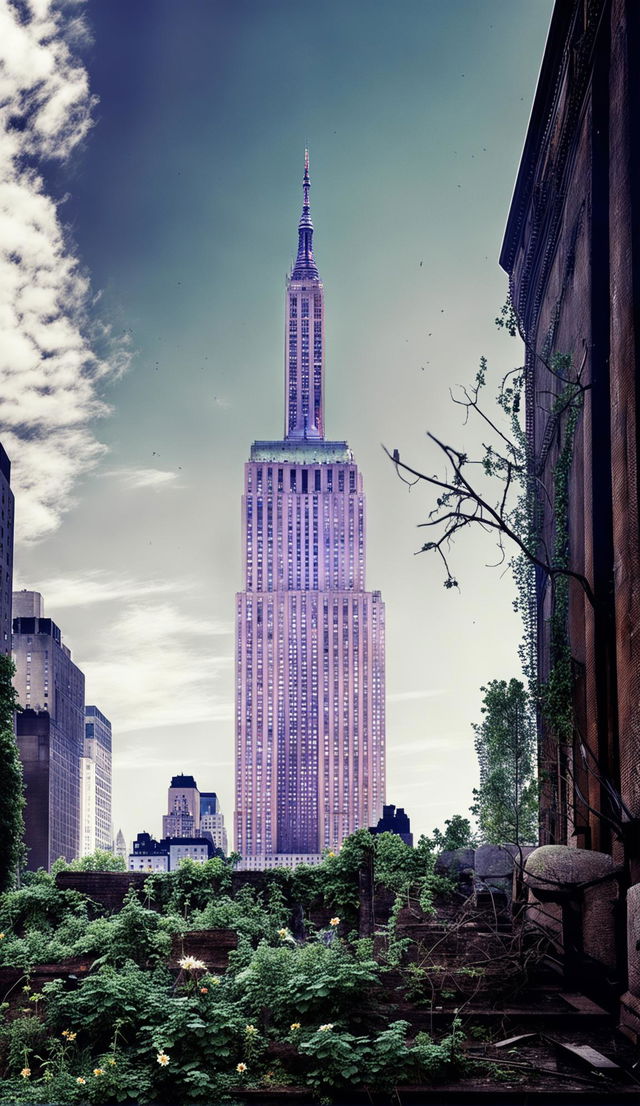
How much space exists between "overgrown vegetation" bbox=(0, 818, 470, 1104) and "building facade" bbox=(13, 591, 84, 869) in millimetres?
126751

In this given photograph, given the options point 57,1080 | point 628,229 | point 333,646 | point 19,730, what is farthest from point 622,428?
point 333,646

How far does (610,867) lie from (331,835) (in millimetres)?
174379

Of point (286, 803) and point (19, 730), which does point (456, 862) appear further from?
point (286, 803)

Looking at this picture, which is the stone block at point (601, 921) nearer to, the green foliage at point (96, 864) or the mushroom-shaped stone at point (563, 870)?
the mushroom-shaped stone at point (563, 870)

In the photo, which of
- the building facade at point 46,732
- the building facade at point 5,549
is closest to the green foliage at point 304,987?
the building facade at point 5,549

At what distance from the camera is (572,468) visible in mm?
26094

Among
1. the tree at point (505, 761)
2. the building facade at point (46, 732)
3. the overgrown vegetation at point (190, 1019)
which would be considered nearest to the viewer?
the overgrown vegetation at point (190, 1019)

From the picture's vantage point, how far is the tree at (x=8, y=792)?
37438mm

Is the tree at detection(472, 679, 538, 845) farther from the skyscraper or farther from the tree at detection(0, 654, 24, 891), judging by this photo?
the skyscraper

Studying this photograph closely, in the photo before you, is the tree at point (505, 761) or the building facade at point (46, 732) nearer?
the tree at point (505, 761)

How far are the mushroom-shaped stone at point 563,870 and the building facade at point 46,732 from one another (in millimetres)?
128938

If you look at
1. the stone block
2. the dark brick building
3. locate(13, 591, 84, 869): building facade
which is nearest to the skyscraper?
locate(13, 591, 84, 869): building facade

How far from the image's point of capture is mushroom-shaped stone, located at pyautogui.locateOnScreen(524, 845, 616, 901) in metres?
19.6

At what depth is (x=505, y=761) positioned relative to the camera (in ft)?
146
